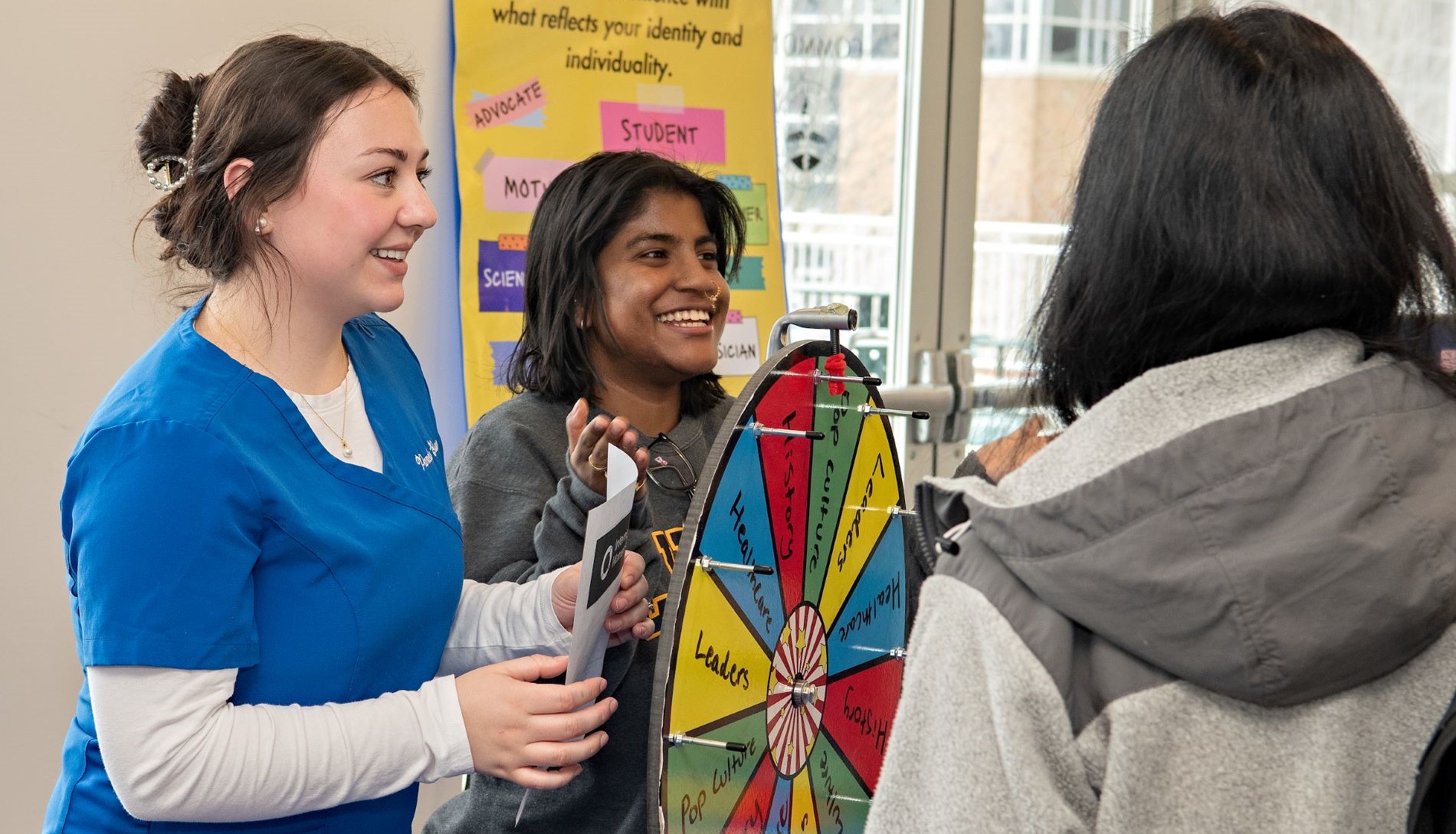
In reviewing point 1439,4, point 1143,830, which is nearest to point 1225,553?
point 1143,830

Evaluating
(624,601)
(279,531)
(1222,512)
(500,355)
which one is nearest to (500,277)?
(500,355)

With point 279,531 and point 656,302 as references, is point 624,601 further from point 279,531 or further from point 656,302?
point 656,302

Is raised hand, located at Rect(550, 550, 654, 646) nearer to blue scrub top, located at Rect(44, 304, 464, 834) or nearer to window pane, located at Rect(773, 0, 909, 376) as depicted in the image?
blue scrub top, located at Rect(44, 304, 464, 834)

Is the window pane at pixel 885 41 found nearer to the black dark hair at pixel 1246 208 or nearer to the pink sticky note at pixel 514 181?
the pink sticky note at pixel 514 181

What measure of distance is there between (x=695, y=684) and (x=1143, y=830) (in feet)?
1.48

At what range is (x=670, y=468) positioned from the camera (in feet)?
5.75

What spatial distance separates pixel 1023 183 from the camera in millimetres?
A: 3828

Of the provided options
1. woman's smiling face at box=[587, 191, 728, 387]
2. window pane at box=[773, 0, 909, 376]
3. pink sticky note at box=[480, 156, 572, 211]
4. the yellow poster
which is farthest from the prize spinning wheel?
window pane at box=[773, 0, 909, 376]

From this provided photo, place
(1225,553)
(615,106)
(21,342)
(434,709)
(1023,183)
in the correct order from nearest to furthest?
(1225,553) < (434,709) < (21,342) < (615,106) < (1023,183)

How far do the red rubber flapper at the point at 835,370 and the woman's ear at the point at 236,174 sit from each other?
645mm

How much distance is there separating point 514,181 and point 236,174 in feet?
4.41

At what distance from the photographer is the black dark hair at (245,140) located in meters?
1.29

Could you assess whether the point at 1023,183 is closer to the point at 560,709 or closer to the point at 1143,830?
the point at 560,709

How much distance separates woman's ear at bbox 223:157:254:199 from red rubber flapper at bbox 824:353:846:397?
2.12 feet
